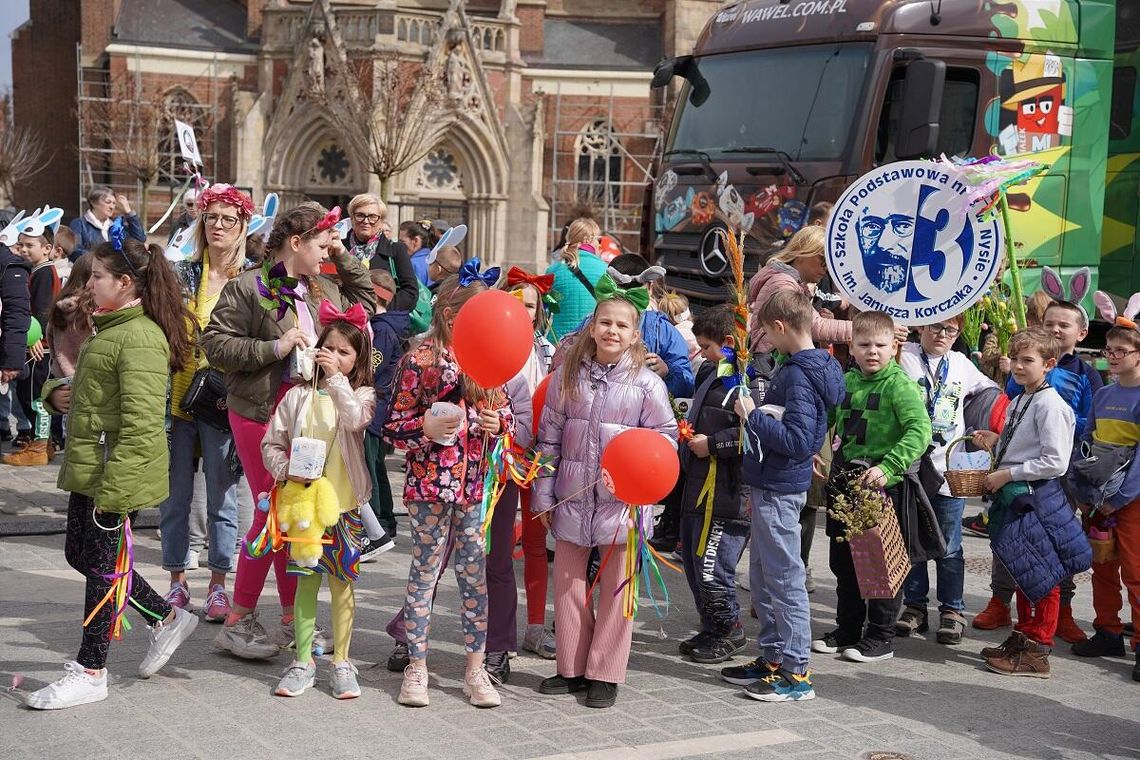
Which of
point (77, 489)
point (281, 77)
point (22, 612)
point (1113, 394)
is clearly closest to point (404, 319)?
point (22, 612)

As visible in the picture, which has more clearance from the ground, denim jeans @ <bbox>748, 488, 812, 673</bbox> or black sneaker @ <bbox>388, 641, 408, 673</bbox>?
denim jeans @ <bbox>748, 488, 812, 673</bbox>

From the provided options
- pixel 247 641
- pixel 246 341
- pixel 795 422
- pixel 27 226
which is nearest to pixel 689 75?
pixel 27 226

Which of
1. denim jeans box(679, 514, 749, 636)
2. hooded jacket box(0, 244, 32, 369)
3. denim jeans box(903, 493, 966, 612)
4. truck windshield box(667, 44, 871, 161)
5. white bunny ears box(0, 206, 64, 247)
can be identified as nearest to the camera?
denim jeans box(679, 514, 749, 636)

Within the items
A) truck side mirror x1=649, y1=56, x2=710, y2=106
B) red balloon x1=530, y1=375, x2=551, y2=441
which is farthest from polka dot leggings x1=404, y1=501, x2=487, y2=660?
truck side mirror x1=649, y1=56, x2=710, y2=106

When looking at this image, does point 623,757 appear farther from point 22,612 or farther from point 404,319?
point 404,319

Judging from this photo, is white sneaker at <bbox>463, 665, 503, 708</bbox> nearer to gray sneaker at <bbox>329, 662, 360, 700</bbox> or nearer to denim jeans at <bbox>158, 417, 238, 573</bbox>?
gray sneaker at <bbox>329, 662, 360, 700</bbox>

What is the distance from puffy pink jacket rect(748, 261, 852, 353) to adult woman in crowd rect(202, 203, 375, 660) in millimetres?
2012

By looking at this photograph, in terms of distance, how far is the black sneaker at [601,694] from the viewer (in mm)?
5484

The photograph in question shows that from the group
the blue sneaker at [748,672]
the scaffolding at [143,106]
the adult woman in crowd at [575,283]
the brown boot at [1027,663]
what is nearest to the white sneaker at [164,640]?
the blue sneaker at [748,672]

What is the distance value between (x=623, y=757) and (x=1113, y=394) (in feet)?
10.7

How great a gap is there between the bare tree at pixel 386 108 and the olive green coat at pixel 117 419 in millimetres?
30719

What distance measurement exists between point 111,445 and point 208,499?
122 centimetres

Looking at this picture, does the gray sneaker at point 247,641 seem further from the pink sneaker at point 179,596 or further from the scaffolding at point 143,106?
the scaffolding at point 143,106

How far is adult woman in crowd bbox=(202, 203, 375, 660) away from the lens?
585cm
